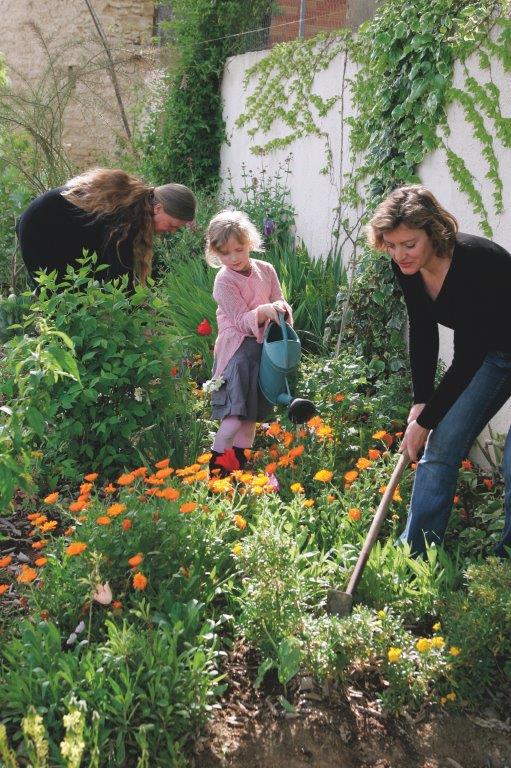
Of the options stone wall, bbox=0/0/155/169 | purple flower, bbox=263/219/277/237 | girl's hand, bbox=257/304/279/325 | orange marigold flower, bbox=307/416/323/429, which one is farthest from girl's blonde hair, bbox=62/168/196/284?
stone wall, bbox=0/0/155/169

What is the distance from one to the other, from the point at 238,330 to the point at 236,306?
122mm

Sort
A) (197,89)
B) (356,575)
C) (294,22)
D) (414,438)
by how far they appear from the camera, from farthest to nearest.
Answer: (197,89), (294,22), (414,438), (356,575)

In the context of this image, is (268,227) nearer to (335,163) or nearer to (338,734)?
(335,163)

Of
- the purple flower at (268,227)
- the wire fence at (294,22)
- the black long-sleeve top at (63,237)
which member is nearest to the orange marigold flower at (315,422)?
the black long-sleeve top at (63,237)

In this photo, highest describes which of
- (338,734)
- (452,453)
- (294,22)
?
(294,22)

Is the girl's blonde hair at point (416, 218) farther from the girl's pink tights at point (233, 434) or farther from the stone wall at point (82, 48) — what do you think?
the stone wall at point (82, 48)

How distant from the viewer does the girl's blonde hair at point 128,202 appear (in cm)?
361

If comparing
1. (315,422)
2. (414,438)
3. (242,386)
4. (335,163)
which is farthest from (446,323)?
(335,163)

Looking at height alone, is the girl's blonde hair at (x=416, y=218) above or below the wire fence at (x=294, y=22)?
below

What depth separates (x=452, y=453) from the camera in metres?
2.83

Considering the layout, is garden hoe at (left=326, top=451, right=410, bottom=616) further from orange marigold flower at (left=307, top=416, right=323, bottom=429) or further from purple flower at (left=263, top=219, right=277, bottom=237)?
purple flower at (left=263, top=219, right=277, bottom=237)

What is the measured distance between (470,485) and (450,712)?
1.36 metres

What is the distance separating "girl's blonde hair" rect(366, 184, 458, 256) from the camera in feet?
8.38

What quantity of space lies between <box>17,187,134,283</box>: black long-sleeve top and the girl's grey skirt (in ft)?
2.27
